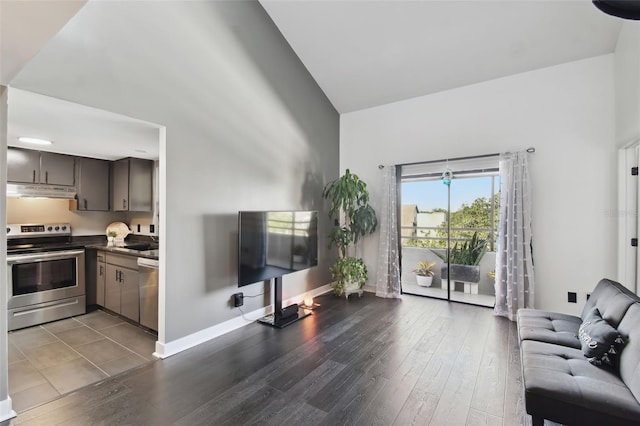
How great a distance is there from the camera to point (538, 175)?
3.80 metres

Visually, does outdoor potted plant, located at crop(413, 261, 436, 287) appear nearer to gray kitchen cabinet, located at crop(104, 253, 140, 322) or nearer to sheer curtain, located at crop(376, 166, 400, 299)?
sheer curtain, located at crop(376, 166, 400, 299)

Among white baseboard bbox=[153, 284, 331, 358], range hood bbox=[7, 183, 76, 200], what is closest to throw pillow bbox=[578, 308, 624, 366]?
white baseboard bbox=[153, 284, 331, 358]

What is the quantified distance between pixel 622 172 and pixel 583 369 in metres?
2.69

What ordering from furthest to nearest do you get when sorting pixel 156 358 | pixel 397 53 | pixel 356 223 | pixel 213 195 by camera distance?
pixel 356 223 < pixel 397 53 < pixel 213 195 < pixel 156 358

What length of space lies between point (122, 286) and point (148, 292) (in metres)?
0.62

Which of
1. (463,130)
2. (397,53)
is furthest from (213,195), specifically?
(463,130)

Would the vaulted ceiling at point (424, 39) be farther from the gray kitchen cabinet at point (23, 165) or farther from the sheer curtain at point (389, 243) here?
the sheer curtain at point (389, 243)

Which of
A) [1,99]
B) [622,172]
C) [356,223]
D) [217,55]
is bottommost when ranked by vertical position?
[356,223]

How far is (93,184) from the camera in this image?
4.26 m

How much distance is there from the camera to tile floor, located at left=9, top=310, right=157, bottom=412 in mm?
2238

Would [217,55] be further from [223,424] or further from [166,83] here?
[223,424]

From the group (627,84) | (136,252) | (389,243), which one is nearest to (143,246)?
(136,252)

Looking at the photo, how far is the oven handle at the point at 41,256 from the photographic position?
3.27 metres

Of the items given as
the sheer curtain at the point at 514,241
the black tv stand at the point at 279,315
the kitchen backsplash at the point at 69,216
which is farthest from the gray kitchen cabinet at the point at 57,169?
the sheer curtain at the point at 514,241
